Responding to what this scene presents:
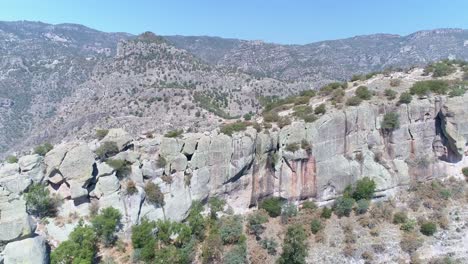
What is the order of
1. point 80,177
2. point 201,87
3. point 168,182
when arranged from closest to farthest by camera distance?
point 80,177, point 168,182, point 201,87

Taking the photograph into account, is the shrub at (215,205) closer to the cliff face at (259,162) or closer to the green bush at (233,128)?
the cliff face at (259,162)

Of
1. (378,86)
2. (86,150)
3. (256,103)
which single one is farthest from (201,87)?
(86,150)

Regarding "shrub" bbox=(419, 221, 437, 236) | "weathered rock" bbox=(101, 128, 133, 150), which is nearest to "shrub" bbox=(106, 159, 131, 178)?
"weathered rock" bbox=(101, 128, 133, 150)

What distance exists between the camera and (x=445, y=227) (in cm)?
3453

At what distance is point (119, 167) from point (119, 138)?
3514 mm

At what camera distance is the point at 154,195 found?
110ft

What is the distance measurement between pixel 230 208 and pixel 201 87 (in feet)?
321

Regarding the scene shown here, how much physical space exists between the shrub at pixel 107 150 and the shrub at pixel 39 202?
5519 mm

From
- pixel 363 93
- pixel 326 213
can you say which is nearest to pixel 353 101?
pixel 363 93

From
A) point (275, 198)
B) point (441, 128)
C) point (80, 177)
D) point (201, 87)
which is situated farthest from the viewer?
A: point (201, 87)

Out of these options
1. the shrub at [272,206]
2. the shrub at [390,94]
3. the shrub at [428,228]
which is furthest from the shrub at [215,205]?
the shrub at [390,94]

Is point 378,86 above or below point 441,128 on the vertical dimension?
above

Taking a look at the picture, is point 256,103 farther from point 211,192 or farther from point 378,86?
point 211,192

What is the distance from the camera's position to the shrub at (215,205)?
35312 mm
